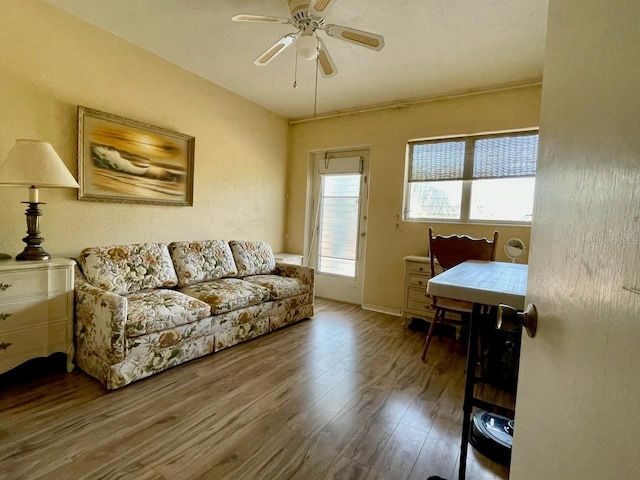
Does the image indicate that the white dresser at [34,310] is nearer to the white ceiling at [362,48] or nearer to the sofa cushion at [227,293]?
the sofa cushion at [227,293]

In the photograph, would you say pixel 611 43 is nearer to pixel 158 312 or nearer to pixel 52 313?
pixel 158 312

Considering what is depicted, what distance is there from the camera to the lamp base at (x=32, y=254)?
6.52 ft

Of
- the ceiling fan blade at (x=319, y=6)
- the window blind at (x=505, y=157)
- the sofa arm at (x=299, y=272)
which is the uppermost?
the ceiling fan blade at (x=319, y=6)

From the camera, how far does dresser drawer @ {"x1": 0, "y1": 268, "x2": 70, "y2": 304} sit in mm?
1794

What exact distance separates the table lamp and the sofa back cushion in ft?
0.98

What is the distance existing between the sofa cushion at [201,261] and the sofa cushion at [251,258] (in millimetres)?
83

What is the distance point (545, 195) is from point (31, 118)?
3008mm

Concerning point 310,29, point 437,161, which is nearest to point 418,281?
point 437,161

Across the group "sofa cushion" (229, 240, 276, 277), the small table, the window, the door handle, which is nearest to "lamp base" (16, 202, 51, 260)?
"sofa cushion" (229, 240, 276, 277)

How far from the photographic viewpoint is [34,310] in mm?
1901

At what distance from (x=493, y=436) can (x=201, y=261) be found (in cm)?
257

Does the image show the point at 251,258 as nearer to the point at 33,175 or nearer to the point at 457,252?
the point at 33,175

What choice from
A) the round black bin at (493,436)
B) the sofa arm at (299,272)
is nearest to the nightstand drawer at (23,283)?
the sofa arm at (299,272)

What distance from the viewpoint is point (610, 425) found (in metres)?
0.31
